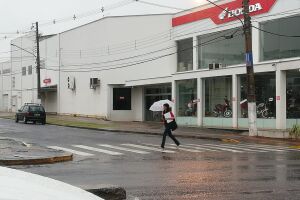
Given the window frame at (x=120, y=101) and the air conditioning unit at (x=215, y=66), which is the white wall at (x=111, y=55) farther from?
the air conditioning unit at (x=215, y=66)

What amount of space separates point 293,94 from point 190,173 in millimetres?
16630

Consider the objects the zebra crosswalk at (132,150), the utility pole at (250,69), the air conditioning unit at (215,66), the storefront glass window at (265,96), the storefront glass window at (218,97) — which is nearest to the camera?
the zebra crosswalk at (132,150)

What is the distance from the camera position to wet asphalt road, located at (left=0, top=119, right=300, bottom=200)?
31.9ft

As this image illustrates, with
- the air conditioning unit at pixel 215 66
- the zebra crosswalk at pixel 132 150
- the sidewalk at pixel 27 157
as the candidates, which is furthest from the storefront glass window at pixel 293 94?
the sidewalk at pixel 27 157

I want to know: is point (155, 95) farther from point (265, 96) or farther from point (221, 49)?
point (265, 96)

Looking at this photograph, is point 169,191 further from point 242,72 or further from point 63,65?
point 63,65

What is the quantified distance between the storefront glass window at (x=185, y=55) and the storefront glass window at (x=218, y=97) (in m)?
2.46

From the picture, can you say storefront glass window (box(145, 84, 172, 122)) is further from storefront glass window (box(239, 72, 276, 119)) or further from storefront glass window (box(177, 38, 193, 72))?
storefront glass window (box(239, 72, 276, 119))

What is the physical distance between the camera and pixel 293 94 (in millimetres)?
27891

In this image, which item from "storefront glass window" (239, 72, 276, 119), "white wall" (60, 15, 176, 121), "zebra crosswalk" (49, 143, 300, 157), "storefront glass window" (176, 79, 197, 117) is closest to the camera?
"zebra crosswalk" (49, 143, 300, 157)

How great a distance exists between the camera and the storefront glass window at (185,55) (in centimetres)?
3603

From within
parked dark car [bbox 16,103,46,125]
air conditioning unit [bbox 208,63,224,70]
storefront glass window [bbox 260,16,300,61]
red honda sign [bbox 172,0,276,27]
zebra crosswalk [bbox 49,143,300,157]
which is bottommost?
zebra crosswalk [bbox 49,143,300,157]

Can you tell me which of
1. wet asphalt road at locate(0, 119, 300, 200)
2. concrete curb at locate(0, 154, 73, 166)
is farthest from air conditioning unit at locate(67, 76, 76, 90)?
concrete curb at locate(0, 154, 73, 166)

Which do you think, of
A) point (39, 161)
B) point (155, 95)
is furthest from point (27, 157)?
point (155, 95)
